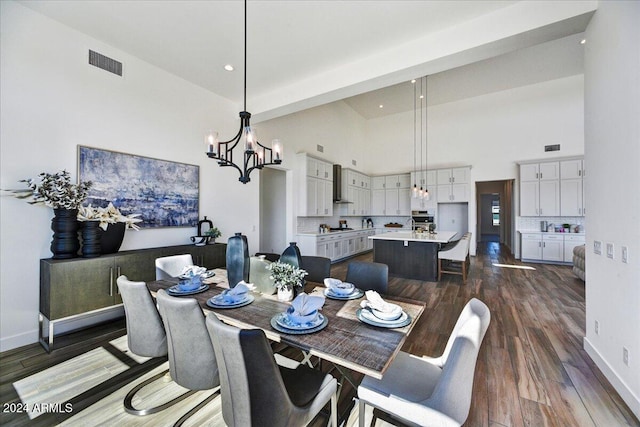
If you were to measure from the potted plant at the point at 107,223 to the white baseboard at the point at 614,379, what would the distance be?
472 cm

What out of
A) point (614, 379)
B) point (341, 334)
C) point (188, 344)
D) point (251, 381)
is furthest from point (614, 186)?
point (188, 344)

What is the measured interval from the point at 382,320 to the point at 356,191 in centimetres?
683

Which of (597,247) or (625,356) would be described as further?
(597,247)

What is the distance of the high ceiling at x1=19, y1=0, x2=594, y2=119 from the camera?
254 centimetres

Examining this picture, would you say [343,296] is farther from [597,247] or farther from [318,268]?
Result: [597,247]

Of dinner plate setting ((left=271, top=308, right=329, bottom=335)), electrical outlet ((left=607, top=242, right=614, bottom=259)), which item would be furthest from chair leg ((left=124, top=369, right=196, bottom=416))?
electrical outlet ((left=607, top=242, right=614, bottom=259))

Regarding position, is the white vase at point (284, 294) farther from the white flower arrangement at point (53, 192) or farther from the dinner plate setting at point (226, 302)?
the white flower arrangement at point (53, 192)

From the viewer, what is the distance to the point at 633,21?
5.69ft

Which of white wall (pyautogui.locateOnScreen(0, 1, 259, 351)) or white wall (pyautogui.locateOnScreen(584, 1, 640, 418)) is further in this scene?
white wall (pyautogui.locateOnScreen(0, 1, 259, 351))

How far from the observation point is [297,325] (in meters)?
1.42

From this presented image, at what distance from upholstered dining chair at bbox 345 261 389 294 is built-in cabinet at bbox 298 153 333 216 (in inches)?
145

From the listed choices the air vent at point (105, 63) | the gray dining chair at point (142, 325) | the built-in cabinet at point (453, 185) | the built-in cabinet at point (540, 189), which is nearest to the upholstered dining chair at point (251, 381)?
the gray dining chair at point (142, 325)

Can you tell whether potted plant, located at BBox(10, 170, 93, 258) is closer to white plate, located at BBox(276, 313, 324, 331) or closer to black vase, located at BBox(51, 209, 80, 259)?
black vase, located at BBox(51, 209, 80, 259)

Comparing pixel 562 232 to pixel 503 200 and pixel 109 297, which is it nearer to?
pixel 503 200
